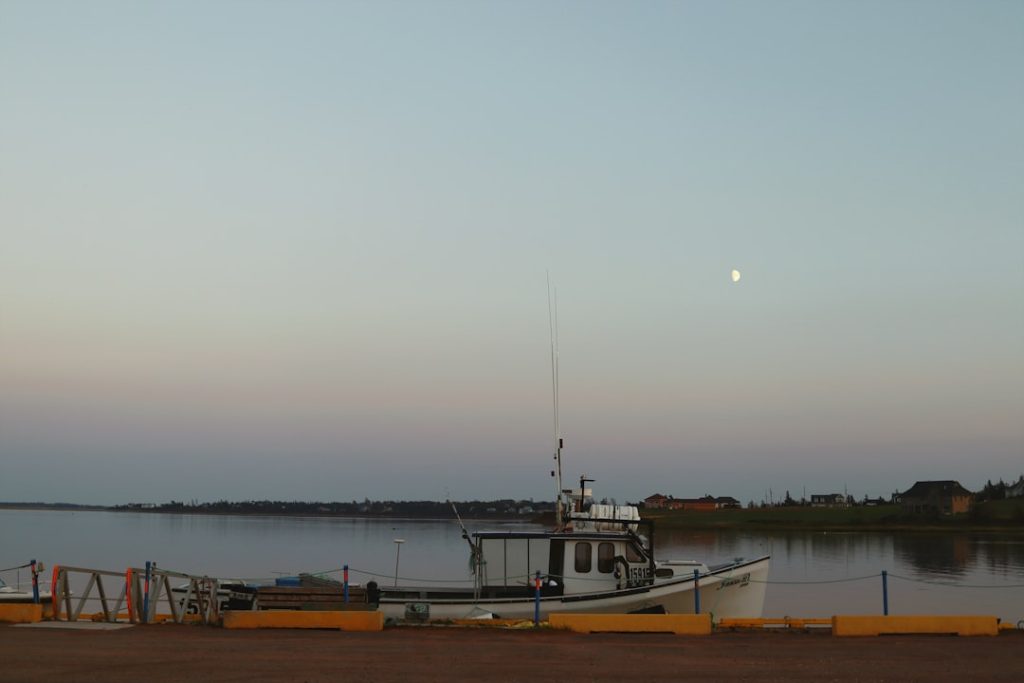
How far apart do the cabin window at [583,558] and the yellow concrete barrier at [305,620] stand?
4592mm

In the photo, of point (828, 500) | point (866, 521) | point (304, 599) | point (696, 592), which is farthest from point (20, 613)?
point (828, 500)

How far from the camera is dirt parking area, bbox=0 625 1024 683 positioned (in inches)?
475

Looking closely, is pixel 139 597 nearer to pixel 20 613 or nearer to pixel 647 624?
pixel 20 613

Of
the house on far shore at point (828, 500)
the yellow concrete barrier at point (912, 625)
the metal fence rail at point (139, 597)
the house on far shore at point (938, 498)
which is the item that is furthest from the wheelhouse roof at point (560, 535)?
the house on far shore at point (828, 500)

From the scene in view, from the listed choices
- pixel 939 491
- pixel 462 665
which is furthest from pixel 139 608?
Result: pixel 939 491

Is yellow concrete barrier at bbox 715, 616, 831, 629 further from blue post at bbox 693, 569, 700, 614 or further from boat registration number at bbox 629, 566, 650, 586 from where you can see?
boat registration number at bbox 629, 566, 650, 586

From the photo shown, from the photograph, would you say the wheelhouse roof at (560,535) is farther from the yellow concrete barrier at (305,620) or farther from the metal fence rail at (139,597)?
the metal fence rail at (139,597)

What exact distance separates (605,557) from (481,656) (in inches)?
259

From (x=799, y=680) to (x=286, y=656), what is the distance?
275 inches

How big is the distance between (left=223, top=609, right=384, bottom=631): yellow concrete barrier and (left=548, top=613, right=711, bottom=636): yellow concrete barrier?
11.4 feet

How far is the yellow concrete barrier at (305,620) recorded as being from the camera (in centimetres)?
1677

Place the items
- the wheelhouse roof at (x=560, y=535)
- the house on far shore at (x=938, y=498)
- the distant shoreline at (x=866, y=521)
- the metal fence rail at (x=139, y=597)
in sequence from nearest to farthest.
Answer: the metal fence rail at (x=139, y=597) → the wheelhouse roof at (x=560, y=535) → the distant shoreline at (x=866, y=521) → the house on far shore at (x=938, y=498)

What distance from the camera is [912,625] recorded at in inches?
652

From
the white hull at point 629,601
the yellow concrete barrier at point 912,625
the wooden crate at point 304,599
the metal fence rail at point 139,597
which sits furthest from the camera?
the white hull at point 629,601
